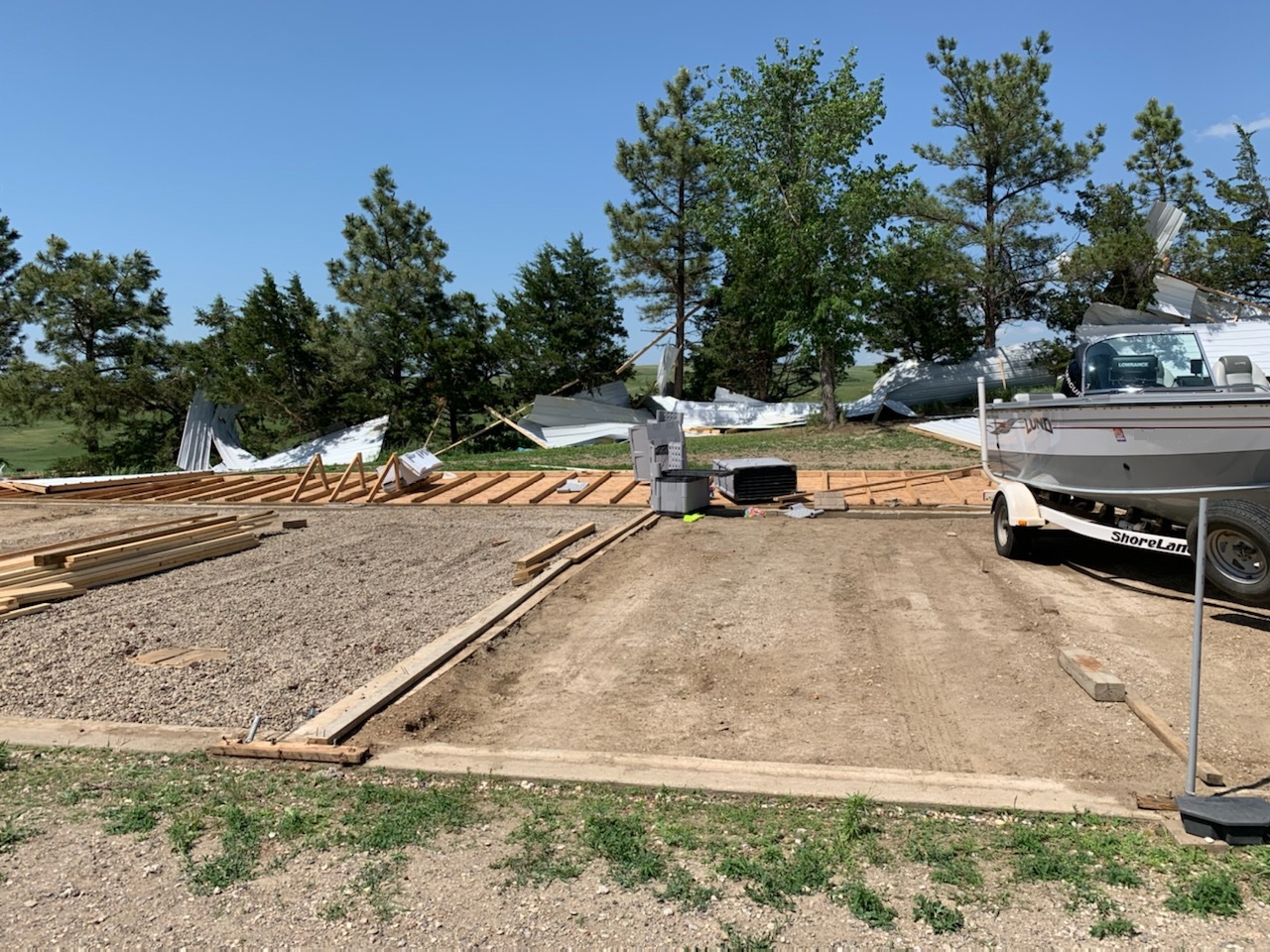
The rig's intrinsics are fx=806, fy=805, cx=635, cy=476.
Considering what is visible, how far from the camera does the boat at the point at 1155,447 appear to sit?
5.70m

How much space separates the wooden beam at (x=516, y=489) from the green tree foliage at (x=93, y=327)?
22.0 m

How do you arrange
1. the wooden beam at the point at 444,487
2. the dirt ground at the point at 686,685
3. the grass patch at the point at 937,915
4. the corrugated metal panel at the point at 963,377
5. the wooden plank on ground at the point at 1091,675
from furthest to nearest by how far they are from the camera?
1. the corrugated metal panel at the point at 963,377
2. the wooden beam at the point at 444,487
3. the wooden plank on ground at the point at 1091,675
4. the dirt ground at the point at 686,685
5. the grass patch at the point at 937,915

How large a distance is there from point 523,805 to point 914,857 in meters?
1.67

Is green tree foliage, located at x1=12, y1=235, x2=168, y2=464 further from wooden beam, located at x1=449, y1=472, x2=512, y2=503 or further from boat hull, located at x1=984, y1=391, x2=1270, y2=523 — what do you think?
boat hull, located at x1=984, y1=391, x2=1270, y2=523

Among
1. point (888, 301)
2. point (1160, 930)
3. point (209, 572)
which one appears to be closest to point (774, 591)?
point (1160, 930)

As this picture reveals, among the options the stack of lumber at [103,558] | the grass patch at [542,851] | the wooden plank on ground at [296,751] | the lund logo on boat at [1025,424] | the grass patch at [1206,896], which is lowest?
the grass patch at [1206,896]

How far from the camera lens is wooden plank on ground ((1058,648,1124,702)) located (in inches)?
182

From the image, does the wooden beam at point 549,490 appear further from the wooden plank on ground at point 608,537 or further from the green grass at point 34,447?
the green grass at point 34,447

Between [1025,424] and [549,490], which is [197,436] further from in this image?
[1025,424]

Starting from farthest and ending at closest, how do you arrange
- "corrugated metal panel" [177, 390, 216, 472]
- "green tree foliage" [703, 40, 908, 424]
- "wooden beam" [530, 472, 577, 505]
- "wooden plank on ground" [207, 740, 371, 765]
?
"corrugated metal panel" [177, 390, 216, 472] → "green tree foliage" [703, 40, 908, 424] → "wooden beam" [530, 472, 577, 505] → "wooden plank on ground" [207, 740, 371, 765]

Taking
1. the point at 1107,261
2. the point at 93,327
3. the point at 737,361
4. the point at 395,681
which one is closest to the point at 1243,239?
Result: the point at 1107,261

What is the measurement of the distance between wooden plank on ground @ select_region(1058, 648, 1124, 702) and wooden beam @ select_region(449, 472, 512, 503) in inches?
428

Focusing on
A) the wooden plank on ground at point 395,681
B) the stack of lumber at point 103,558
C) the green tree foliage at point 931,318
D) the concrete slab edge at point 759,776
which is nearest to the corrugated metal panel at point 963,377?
the green tree foliage at point 931,318

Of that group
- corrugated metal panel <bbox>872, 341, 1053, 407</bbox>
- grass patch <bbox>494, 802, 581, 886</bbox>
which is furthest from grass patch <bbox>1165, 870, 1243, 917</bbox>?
corrugated metal panel <bbox>872, 341, 1053, 407</bbox>
